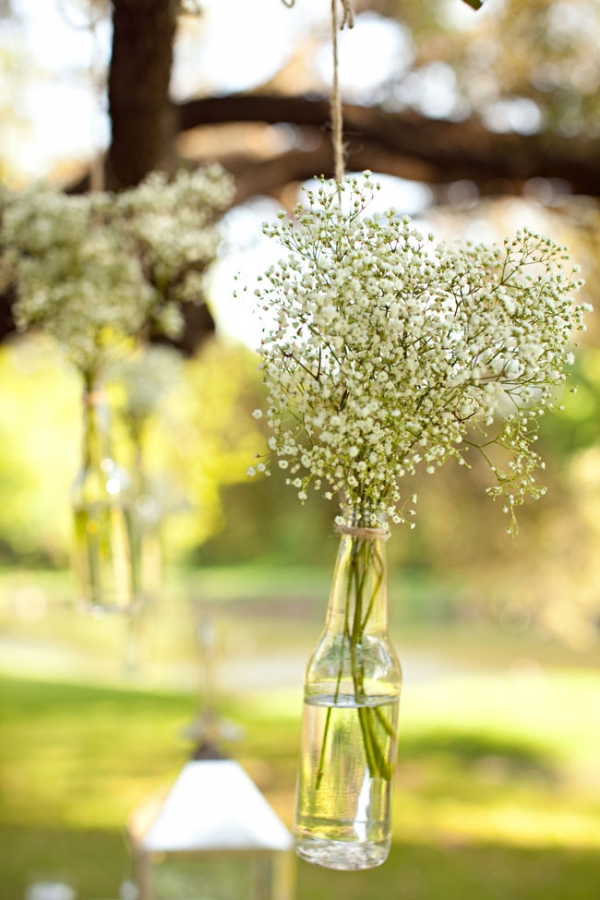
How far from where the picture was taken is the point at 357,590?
1115 millimetres

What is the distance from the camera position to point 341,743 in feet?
3.64

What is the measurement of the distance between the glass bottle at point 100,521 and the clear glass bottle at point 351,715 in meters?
1.01

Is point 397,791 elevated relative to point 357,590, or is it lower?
lower

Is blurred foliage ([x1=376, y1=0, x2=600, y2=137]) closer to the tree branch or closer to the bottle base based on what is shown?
the tree branch

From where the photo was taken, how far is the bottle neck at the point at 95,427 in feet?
6.64

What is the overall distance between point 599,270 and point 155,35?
3.15 metres

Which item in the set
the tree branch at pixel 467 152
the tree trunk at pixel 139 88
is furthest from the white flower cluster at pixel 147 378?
the tree branch at pixel 467 152

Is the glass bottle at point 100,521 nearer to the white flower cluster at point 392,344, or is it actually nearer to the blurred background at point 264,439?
the blurred background at point 264,439

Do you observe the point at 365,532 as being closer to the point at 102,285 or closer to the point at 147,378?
the point at 102,285

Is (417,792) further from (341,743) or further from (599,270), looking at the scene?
(341,743)

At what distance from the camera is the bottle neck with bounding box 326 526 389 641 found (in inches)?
43.9

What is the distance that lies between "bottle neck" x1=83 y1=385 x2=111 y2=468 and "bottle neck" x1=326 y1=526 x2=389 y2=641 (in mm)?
1009

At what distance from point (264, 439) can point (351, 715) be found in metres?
4.87

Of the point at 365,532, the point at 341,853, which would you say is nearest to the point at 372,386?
the point at 365,532
